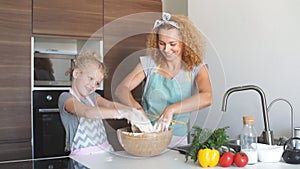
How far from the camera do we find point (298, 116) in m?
1.81

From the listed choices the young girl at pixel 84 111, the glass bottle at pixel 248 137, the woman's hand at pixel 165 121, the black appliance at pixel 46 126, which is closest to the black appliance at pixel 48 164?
the young girl at pixel 84 111

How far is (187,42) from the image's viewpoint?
161 cm

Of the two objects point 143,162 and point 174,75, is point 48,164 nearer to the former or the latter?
point 143,162

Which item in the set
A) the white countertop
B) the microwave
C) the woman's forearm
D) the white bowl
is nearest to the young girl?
the white countertop

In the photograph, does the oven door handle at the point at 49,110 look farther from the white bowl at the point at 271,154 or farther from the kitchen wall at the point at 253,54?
the white bowl at the point at 271,154

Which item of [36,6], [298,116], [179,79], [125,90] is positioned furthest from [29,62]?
[298,116]

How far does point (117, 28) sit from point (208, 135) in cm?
166

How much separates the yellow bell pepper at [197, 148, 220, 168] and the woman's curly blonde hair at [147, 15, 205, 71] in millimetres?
582

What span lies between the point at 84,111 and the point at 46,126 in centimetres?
101

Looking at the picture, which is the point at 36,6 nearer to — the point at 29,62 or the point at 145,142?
the point at 29,62

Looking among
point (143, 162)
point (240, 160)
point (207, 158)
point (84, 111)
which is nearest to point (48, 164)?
point (84, 111)

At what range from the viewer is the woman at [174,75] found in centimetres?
158

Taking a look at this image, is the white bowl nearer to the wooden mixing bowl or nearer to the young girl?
the wooden mixing bowl

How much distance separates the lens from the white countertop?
122 centimetres
